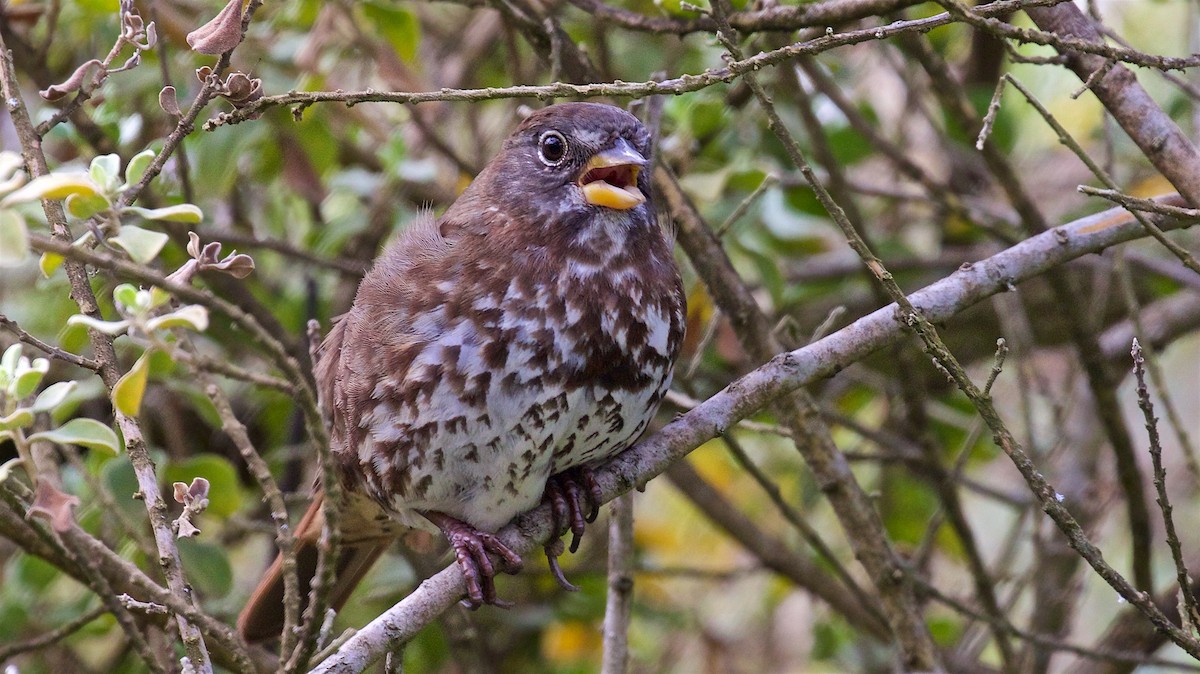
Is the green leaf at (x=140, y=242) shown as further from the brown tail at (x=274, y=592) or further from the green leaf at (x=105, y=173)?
the brown tail at (x=274, y=592)

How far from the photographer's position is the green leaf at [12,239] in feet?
4.89

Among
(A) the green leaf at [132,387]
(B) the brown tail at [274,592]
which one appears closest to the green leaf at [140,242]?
(A) the green leaf at [132,387]

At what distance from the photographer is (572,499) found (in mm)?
2799

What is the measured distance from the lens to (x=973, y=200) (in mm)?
4691

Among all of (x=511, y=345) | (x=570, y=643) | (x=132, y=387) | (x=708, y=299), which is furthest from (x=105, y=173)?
(x=570, y=643)

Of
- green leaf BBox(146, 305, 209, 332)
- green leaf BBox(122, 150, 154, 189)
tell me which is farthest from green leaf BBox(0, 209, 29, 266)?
green leaf BBox(122, 150, 154, 189)

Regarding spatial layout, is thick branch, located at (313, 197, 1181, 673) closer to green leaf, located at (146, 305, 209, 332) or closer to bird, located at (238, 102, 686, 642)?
bird, located at (238, 102, 686, 642)

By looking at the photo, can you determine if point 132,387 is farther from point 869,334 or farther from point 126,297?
point 869,334

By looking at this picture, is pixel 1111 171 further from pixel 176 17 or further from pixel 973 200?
pixel 176 17

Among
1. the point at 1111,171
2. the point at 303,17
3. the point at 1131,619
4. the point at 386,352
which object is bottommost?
the point at 1131,619

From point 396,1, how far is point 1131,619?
305cm

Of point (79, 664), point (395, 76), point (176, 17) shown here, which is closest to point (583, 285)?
point (395, 76)

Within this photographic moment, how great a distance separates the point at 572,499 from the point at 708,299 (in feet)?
3.80

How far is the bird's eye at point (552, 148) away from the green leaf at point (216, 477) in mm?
1308
